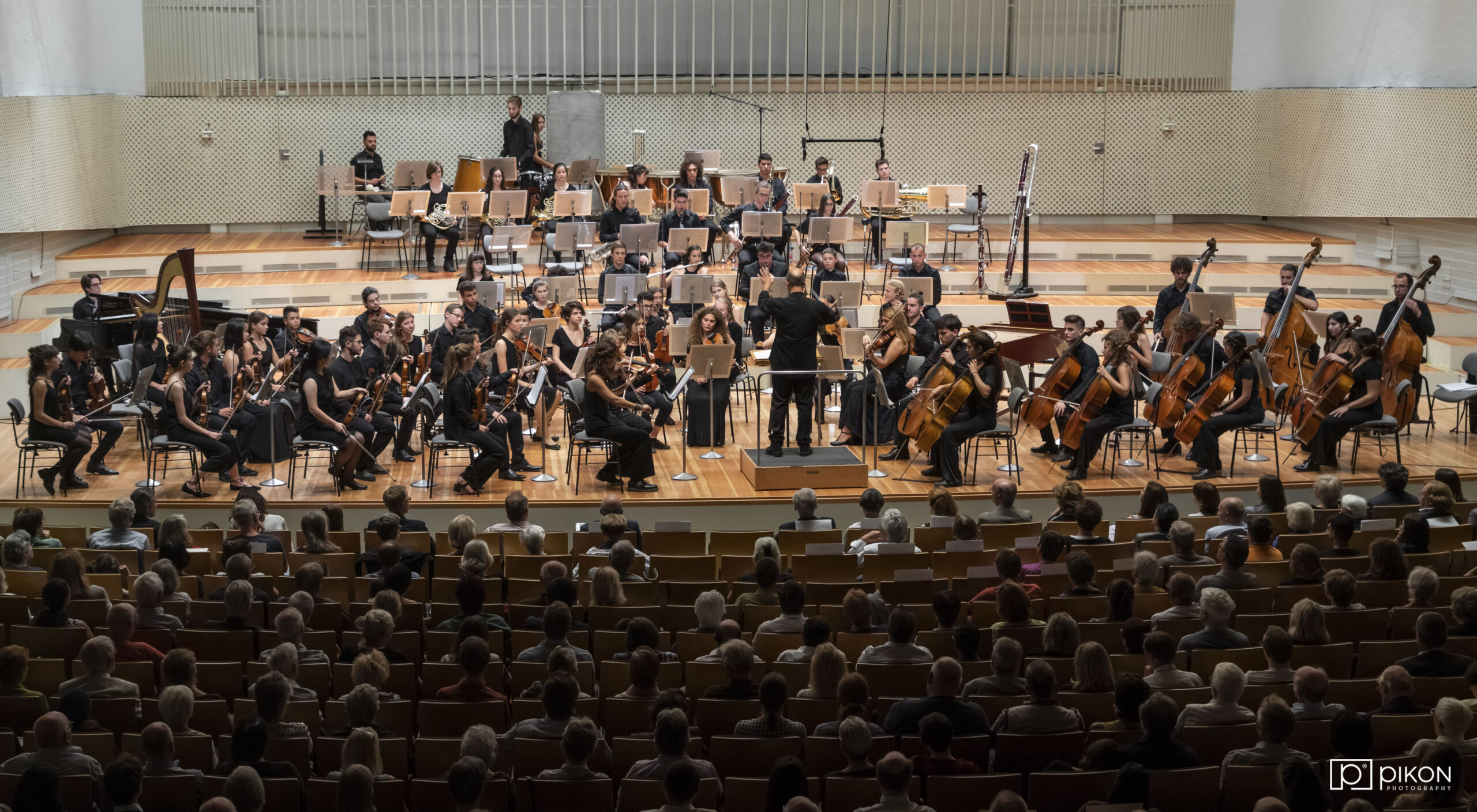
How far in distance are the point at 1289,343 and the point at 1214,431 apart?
5.36ft

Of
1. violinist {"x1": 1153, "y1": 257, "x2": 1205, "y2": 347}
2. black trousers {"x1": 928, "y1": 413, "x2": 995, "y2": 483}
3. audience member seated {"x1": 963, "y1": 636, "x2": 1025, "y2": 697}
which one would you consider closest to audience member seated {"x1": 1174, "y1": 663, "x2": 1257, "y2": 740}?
audience member seated {"x1": 963, "y1": 636, "x2": 1025, "y2": 697}

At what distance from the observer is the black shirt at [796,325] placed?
1093 centimetres

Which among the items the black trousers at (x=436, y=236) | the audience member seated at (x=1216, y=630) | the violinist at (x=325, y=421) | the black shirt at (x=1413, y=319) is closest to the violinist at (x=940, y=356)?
Result: the black shirt at (x=1413, y=319)

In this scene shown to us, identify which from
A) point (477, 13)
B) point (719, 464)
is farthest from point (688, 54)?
point (719, 464)

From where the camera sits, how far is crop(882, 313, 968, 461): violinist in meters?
10.8

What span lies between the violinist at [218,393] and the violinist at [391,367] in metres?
0.98

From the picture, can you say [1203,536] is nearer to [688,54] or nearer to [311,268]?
[311,268]

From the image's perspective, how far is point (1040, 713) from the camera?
545 cm

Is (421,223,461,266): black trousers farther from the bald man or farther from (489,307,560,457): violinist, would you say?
the bald man

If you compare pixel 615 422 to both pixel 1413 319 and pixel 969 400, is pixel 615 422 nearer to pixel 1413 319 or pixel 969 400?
pixel 969 400

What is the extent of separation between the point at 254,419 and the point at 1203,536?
6.91 metres

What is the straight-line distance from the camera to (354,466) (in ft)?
35.3

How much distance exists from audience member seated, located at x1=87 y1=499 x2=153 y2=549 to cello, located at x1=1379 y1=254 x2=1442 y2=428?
895 cm

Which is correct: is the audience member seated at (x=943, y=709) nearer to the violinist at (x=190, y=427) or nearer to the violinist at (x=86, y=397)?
the violinist at (x=190, y=427)
